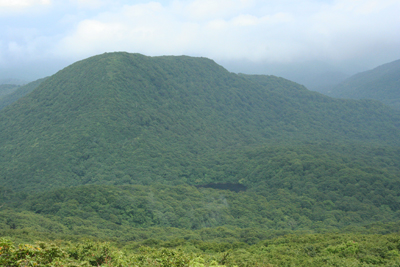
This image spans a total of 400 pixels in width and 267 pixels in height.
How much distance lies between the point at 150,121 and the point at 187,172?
1012 inches

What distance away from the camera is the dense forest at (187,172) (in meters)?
26.4

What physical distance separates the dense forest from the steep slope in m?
0.51

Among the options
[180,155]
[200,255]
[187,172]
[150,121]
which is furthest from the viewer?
[150,121]

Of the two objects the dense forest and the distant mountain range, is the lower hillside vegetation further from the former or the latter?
the distant mountain range

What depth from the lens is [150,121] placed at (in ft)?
330

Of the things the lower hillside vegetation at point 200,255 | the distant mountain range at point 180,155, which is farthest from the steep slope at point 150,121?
the lower hillside vegetation at point 200,255

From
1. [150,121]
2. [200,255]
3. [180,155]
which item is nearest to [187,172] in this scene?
[180,155]

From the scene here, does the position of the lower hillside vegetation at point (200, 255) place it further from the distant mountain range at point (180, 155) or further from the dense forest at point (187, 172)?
the distant mountain range at point (180, 155)

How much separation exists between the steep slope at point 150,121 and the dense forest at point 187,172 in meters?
0.51

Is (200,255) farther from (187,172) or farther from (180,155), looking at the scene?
(180,155)

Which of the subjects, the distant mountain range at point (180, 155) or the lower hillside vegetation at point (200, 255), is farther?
the distant mountain range at point (180, 155)

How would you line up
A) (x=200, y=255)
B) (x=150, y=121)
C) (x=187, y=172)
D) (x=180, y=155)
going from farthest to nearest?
(x=150, y=121) → (x=180, y=155) → (x=187, y=172) → (x=200, y=255)

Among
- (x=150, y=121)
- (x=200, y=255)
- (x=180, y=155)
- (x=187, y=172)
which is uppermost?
(x=150, y=121)

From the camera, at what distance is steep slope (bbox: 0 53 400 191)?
7838 cm
